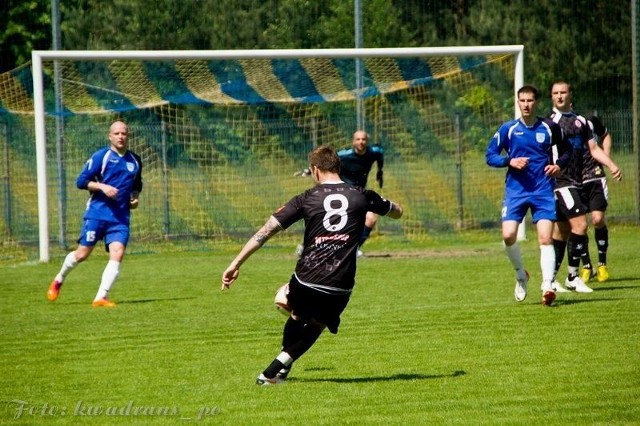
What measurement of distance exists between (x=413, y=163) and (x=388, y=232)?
1692mm

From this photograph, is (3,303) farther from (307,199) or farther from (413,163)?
(413,163)

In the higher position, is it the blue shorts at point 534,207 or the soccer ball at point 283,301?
the blue shorts at point 534,207

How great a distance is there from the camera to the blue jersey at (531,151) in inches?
457

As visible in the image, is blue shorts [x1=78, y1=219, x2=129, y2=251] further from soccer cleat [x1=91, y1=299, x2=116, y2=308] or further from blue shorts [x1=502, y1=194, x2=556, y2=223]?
blue shorts [x1=502, y1=194, x2=556, y2=223]

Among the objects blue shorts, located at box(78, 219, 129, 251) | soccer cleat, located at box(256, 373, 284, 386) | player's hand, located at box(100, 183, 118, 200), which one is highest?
player's hand, located at box(100, 183, 118, 200)

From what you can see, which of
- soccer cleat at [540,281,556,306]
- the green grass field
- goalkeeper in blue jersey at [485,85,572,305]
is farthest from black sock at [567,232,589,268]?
soccer cleat at [540,281,556,306]

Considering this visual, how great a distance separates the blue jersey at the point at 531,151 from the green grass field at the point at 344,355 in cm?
126

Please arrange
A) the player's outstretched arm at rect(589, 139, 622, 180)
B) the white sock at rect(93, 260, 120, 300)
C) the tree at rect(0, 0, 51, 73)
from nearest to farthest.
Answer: the player's outstretched arm at rect(589, 139, 622, 180) < the white sock at rect(93, 260, 120, 300) < the tree at rect(0, 0, 51, 73)

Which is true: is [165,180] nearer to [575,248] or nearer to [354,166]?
[354,166]

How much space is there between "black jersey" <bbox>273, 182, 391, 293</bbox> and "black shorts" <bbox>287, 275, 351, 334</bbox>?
5cm

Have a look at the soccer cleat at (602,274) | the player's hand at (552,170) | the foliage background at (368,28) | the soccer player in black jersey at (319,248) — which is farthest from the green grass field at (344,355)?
the foliage background at (368,28)

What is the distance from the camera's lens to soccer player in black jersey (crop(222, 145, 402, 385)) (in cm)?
773

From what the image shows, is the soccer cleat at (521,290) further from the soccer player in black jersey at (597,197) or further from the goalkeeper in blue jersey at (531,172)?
the soccer player in black jersey at (597,197)

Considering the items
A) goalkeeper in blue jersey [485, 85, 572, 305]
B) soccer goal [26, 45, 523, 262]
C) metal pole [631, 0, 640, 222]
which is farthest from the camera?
metal pole [631, 0, 640, 222]
